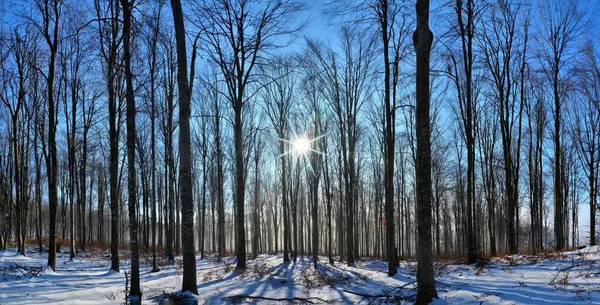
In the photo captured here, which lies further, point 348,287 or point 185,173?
point 348,287

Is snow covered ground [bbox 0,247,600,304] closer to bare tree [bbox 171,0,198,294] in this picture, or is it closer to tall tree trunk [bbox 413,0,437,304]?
tall tree trunk [bbox 413,0,437,304]

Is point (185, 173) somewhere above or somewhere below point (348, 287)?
above

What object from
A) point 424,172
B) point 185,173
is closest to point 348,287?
point 424,172

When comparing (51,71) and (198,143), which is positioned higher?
(51,71)

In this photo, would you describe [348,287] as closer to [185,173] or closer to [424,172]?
[424,172]

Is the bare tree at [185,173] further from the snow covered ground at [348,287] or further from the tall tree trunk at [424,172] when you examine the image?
the tall tree trunk at [424,172]

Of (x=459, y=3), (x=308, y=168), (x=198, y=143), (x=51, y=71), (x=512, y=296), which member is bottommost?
(x=512, y=296)

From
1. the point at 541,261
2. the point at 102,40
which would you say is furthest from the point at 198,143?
the point at 541,261

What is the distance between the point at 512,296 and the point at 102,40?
13.0 meters

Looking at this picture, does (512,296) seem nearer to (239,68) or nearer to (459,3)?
(459,3)

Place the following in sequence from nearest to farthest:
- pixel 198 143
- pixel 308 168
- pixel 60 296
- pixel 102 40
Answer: pixel 60 296
pixel 102 40
pixel 308 168
pixel 198 143

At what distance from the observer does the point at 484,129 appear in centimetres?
2353

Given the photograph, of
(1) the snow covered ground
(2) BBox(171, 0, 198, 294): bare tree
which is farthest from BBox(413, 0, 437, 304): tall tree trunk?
(2) BBox(171, 0, 198, 294): bare tree

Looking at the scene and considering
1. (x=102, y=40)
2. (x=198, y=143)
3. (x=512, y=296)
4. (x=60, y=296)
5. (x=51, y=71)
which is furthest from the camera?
(x=198, y=143)
